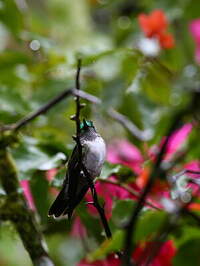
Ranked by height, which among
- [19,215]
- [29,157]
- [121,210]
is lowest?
[121,210]

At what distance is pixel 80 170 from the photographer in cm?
72

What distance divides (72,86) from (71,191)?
0.78 m

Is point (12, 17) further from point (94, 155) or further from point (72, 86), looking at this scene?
point (94, 155)

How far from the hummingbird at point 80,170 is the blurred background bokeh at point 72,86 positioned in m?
0.26

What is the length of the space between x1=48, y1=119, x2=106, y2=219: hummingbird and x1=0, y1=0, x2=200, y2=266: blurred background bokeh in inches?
10.3

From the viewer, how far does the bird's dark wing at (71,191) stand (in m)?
0.73

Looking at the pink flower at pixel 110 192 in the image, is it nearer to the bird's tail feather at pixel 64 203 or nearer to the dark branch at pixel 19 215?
the dark branch at pixel 19 215

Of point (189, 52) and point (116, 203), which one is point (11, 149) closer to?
point (116, 203)

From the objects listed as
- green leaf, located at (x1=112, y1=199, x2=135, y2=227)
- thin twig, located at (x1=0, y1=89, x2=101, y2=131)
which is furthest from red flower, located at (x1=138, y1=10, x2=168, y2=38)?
green leaf, located at (x1=112, y1=199, x2=135, y2=227)

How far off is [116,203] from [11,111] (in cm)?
41

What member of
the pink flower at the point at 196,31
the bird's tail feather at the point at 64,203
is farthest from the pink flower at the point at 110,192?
the pink flower at the point at 196,31

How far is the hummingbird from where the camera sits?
0.72 meters

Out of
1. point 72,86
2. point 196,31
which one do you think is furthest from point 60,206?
point 196,31

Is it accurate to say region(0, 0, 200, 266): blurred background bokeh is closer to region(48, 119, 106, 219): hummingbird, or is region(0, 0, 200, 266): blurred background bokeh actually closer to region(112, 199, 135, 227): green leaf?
region(112, 199, 135, 227): green leaf
